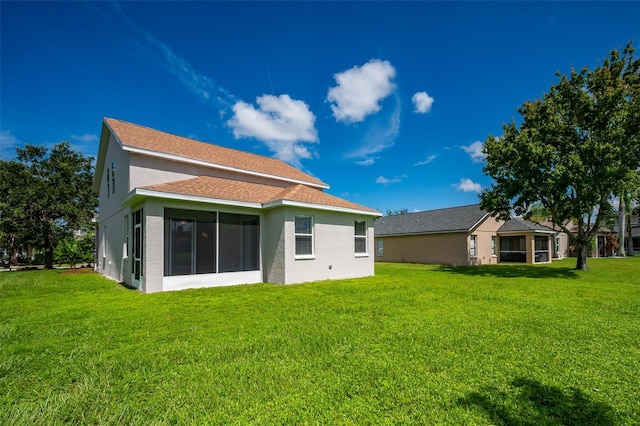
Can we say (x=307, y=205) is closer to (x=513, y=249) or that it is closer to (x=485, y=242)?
(x=485, y=242)

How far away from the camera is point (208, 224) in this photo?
35.4ft

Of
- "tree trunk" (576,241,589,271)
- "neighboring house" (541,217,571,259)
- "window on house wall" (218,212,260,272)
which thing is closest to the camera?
"window on house wall" (218,212,260,272)

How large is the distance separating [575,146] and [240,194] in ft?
52.9

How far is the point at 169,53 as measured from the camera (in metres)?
13.2

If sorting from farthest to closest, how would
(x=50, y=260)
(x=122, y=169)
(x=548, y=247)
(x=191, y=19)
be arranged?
(x=548, y=247), (x=50, y=260), (x=122, y=169), (x=191, y=19)

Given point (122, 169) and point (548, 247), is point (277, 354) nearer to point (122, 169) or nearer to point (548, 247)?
point (122, 169)

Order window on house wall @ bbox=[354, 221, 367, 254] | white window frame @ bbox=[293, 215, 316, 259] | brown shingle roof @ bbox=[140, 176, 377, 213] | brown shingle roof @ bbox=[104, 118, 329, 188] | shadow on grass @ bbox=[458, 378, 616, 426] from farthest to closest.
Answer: window on house wall @ bbox=[354, 221, 367, 254]
brown shingle roof @ bbox=[104, 118, 329, 188]
white window frame @ bbox=[293, 215, 316, 259]
brown shingle roof @ bbox=[140, 176, 377, 213]
shadow on grass @ bbox=[458, 378, 616, 426]

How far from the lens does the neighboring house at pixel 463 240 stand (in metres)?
22.5

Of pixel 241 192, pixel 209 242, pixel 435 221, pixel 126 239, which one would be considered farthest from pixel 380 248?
pixel 126 239

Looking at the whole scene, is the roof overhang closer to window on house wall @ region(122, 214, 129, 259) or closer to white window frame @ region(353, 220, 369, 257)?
white window frame @ region(353, 220, 369, 257)

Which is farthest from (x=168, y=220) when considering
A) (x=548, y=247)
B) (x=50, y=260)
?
(x=548, y=247)

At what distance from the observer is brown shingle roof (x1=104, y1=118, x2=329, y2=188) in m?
12.8

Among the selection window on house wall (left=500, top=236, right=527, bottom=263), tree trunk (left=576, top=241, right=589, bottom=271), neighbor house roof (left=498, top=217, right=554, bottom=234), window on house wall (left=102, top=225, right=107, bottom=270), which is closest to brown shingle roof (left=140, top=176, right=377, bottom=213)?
window on house wall (left=102, top=225, right=107, bottom=270)

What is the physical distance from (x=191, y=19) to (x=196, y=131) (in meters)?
10.5
